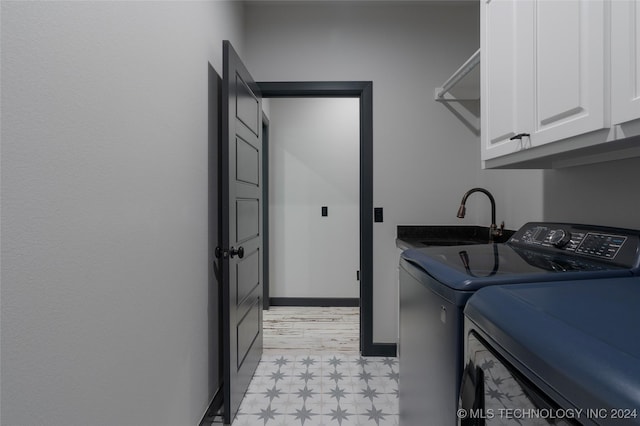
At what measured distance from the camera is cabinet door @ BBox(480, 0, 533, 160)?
1264 millimetres

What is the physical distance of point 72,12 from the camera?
78 cm

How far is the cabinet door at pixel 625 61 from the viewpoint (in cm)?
82

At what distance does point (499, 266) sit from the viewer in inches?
41.5

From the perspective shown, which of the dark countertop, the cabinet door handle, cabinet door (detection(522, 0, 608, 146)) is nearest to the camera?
cabinet door (detection(522, 0, 608, 146))

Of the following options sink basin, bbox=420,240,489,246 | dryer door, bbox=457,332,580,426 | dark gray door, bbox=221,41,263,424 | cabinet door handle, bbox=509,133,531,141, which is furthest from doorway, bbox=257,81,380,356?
dryer door, bbox=457,332,580,426

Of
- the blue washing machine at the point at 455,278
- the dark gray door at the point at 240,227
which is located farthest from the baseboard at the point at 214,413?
the blue washing machine at the point at 455,278

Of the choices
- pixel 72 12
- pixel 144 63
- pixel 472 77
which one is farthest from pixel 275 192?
pixel 72 12

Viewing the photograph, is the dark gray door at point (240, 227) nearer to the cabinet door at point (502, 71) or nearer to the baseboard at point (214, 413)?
the baseboard at point (214, 413)

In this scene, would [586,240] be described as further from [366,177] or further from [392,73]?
[392,73]

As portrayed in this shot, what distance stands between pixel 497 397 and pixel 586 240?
819 millimetres

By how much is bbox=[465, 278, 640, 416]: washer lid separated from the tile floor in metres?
1.30

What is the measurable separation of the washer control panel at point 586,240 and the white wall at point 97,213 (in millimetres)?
1490

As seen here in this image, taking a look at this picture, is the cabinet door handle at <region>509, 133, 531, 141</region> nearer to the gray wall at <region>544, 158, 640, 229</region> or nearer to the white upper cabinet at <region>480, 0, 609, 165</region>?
the white upper cabinet at <region>480, 0, 609, 165</region>

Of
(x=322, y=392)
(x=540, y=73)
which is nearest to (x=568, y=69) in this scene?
(x=540, y=73)
